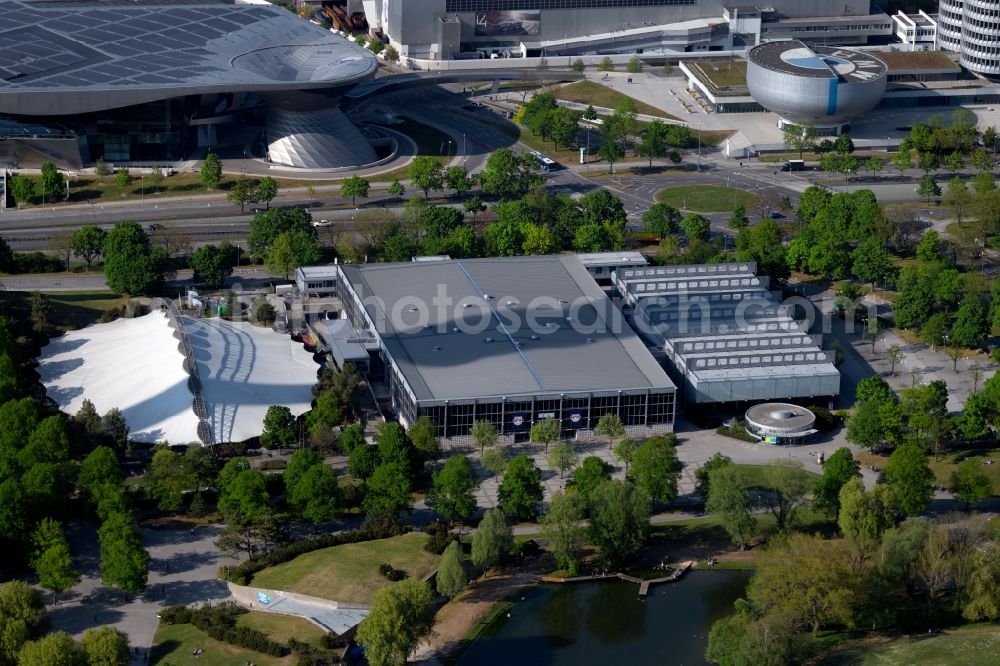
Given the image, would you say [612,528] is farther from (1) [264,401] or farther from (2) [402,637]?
(1) [264,401]

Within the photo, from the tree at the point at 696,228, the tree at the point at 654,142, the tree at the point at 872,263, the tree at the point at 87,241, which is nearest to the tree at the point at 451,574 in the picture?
the tree at the point at 872,263

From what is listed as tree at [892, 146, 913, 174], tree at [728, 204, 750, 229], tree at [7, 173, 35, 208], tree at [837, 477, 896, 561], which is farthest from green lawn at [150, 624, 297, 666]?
tree at [892, 146, 913, 174]

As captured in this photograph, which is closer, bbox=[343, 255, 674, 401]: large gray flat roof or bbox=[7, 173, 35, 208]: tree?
bbox=[343, 255, 674, 401]: large gray flat roof

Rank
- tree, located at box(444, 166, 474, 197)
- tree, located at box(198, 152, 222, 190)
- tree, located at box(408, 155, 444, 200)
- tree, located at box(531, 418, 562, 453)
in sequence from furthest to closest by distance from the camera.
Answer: tree, located at box(444, 166, 474, 197) → tree, located at box(198, 152, 222, 190) → tree, located at box(408, 155, 444, 200) → tree, located at box(531, 418, 562, 453)

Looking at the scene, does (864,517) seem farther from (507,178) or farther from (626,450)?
(507,178)

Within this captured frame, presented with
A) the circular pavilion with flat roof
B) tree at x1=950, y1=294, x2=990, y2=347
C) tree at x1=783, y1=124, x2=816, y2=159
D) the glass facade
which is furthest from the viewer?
tree at x1=783, y1=124, x2=816, y2=159

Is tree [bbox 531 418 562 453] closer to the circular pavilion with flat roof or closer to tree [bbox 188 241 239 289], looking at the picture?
the circular pavilion with flat roof
